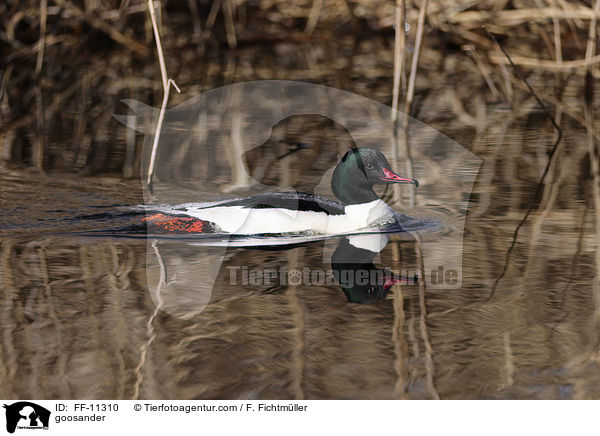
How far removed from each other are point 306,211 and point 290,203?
0.11m

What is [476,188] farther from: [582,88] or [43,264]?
[582,88]

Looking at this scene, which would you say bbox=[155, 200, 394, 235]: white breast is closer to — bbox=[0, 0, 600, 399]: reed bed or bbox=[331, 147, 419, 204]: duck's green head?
bbox=[331, 147, 419, 204]: duck's green head

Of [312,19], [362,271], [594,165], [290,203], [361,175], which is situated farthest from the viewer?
[312,19]

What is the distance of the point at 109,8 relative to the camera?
12.1 m

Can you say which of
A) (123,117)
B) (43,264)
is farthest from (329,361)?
(123,117)

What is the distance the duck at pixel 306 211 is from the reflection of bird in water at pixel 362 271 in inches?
7.0

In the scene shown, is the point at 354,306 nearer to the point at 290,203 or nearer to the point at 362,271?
the point at 362,271
